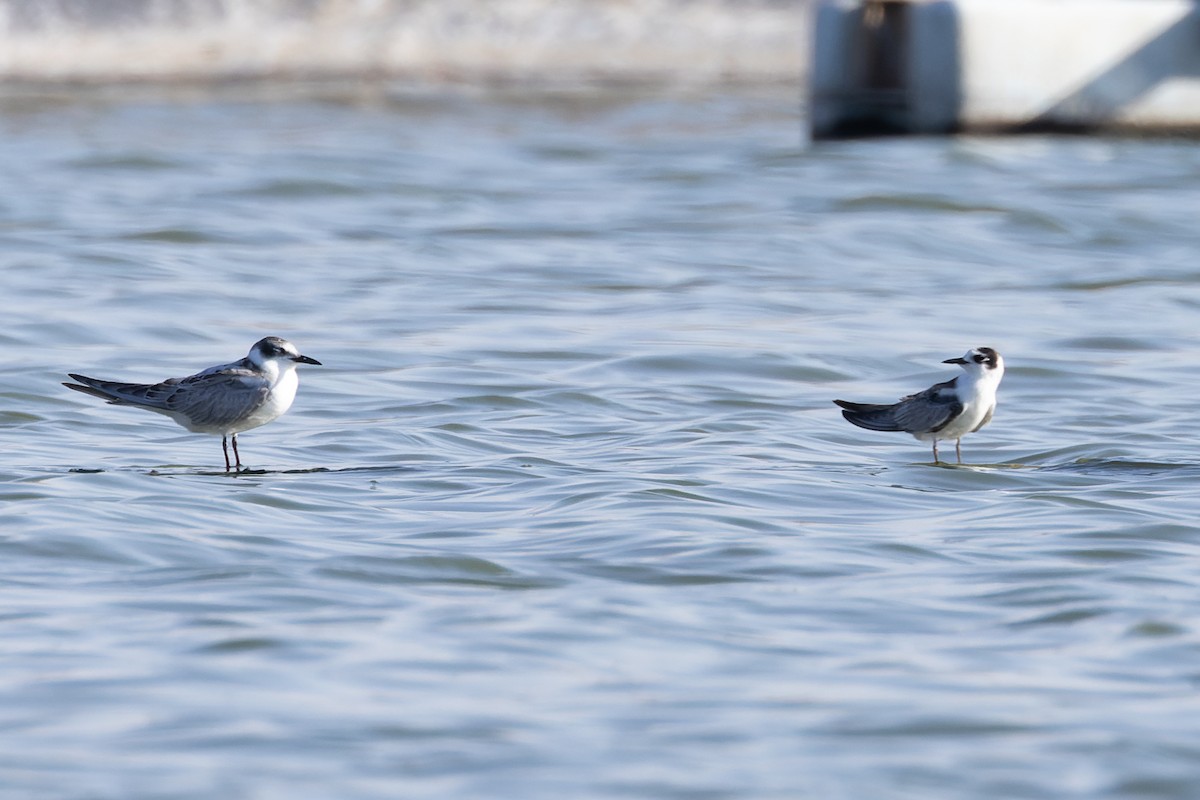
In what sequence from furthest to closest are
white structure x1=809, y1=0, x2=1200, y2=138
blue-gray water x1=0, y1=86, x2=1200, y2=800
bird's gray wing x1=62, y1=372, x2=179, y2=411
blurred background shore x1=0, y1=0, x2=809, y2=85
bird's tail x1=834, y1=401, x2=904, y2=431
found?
blurred background shore x1=0, y1=0, x2=809, y2=85 < white structure x1=809, y1=0, x2=1200, y2=138 < bird's tail x1=834, y1=401, x2=904, y2=431 < bird's gray wing x1=62, y1=372, x2=179, y2=411 < blue-gray water x1=0, y1=86, x2=1200, y2=800

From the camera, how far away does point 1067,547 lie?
27.1 feet

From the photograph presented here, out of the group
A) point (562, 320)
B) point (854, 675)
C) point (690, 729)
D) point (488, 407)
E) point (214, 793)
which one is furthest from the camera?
point (562, 320)

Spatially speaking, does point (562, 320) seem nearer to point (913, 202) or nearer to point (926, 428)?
point (926, 428)

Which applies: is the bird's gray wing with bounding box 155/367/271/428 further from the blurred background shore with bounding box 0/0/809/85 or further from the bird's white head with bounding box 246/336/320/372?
the blurred background shore with bounding box 0/0/809/85

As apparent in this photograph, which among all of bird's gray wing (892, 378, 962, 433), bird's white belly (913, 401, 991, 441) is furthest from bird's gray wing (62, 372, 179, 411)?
bird's white belly (913, 401, 991, 441)

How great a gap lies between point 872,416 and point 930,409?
40 cm

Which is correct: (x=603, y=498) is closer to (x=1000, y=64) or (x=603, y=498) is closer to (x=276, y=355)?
(x=276, y=355)

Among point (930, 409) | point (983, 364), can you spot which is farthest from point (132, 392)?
point (983, 364)

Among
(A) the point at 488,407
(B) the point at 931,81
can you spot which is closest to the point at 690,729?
(A) the point at 488,407

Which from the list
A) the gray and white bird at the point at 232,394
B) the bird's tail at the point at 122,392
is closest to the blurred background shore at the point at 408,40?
the bird's tail at the point at 122,392

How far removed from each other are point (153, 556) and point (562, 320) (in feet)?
21.4

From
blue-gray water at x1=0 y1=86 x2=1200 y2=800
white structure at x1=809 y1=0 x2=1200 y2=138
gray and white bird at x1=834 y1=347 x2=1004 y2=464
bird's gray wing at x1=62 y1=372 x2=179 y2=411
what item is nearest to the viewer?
blue-gray water at x1=0 y1=86 x2=1200 y2=800

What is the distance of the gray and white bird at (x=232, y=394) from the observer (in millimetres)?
9805

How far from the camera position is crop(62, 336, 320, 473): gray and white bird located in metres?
9.80
